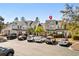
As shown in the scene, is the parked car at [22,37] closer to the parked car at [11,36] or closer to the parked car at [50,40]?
the parked car at [11,36]

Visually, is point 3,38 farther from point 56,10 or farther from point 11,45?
point 56,10

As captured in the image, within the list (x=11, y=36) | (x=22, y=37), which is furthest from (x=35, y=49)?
(x=11, y=36)

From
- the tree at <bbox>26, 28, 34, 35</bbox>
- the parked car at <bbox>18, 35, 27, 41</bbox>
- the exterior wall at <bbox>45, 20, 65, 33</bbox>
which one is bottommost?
the parked car at <bbox>18, 35, 27, 41</bbox>

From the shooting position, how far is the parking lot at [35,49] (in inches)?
415

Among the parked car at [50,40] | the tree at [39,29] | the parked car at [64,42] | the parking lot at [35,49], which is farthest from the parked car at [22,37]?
the parked car at [64,42]

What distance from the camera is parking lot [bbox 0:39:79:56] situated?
1054 centimetres

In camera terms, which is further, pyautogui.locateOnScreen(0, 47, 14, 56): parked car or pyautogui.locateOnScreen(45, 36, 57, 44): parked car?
pyautogui.locateOnScreen(45, 36, 57, 44): parked car

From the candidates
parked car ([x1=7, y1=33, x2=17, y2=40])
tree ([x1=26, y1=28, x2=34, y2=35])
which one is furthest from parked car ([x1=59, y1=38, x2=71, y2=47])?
parked car ([x1=7, y1=33, x2=17, y2=40])

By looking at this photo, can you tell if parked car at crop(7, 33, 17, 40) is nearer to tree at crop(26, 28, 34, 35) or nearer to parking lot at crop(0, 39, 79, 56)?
parking lot at crop(0, 39, 79, 56)

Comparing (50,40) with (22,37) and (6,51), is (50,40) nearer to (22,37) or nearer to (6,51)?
(22,37)

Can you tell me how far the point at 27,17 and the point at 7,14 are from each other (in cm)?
26

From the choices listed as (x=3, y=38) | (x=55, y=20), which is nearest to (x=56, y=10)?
(x=55, y=20)

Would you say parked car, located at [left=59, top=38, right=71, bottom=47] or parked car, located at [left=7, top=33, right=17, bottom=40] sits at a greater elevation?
parked car, located at [left=7, top=33, right=17, bottom=40]

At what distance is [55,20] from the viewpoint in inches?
416
